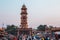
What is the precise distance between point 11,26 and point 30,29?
477 inches

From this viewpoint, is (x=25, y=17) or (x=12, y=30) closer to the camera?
(x=25, y=17)

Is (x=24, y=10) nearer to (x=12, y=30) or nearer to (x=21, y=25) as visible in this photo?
(x=21, y=25)

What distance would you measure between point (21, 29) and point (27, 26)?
186 cm

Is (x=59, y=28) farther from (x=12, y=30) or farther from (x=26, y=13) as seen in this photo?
(x=12, y=30)

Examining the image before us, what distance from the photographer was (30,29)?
4784cm

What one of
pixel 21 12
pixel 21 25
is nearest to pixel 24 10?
pixel 21 12

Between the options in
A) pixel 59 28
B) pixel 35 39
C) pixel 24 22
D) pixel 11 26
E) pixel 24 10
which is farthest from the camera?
pixel 11 26

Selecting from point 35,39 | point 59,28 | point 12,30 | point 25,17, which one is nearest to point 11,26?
point 12,30

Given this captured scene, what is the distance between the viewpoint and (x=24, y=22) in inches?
1699

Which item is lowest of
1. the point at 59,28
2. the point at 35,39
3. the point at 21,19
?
the point at 35,39

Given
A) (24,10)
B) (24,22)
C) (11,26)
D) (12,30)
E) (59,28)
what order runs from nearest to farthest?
1. (59,28)
2. (24,22)
3. (24,10)
4. (12,30)
5. (11,26)

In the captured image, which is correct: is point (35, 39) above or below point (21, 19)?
below

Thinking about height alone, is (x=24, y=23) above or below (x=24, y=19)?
below

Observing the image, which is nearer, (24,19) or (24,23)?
(24,23)
